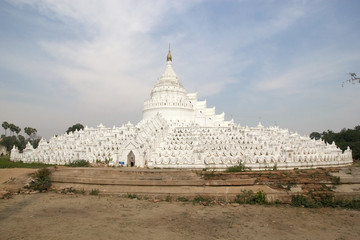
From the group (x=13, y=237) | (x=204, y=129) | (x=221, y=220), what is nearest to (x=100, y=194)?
(x=13, y=237)

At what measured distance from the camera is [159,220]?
1248 centimetres

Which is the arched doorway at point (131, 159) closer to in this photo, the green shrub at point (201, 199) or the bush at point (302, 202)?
the green shrub at point (201, 199)

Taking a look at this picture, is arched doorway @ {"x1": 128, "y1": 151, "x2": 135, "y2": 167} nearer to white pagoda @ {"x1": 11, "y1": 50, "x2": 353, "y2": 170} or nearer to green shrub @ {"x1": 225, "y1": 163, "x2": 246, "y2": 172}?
white pagoda @ {"x1": 11, "y1": 50, "x2": 353, "y2": 170}

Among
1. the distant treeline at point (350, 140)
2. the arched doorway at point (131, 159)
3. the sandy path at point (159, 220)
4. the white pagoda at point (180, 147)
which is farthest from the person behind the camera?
the distant treeline at point (350, 140)

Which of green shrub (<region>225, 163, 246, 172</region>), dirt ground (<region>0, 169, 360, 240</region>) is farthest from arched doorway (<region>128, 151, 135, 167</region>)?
green shrub (<region>225, 163, 246, 172</region>)

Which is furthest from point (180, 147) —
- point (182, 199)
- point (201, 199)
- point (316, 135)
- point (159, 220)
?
point (316, 135)

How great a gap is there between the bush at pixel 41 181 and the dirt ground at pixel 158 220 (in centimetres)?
201

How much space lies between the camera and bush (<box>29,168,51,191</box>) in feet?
61.6

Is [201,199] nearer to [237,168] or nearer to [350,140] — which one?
[237,168]

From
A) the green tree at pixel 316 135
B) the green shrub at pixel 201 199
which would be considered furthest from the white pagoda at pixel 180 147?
the green tree at pixel 316 135

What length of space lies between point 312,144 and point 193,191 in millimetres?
29646

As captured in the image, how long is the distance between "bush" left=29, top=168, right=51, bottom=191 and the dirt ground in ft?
6.58

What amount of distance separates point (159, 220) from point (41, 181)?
38.5 feet

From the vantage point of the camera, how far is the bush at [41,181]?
1877cm
